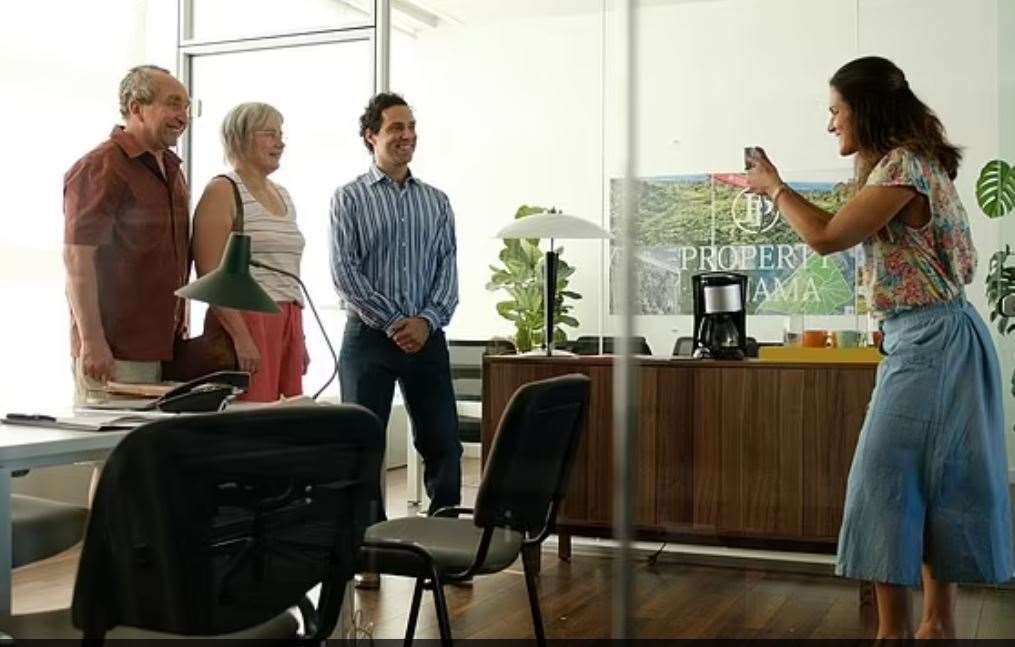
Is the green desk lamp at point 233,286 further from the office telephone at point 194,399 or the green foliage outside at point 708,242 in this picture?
the green foliage outside at point 708,242

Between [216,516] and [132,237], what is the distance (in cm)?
159

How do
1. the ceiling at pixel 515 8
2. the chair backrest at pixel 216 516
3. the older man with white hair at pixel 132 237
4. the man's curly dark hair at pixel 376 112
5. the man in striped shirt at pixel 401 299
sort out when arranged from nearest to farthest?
the chair backrest at pixel 216 516 → the older man with white hair at pixel 132 237 → the ceiling at pixel 515 8 → the man in striped shirt at pixel 401 299 → the man's curly dark hair at pixel 376 112

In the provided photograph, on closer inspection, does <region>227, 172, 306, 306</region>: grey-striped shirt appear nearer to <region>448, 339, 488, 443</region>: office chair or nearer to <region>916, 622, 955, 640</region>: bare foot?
<region>448, 339, 488, 443</region>: office chair

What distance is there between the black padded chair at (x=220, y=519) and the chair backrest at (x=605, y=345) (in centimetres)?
107

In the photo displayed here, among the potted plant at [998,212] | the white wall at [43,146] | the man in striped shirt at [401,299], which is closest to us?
the potted plant at [998,212]

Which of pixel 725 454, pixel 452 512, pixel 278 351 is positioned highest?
pixel 278 351

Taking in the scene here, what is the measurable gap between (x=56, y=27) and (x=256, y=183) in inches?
61.7

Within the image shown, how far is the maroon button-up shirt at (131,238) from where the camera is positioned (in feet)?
10.5

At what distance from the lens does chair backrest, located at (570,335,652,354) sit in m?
2.93

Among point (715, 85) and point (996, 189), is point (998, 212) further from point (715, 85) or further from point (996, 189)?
point (715, 85)

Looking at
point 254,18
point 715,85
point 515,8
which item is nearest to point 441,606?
point 715,85

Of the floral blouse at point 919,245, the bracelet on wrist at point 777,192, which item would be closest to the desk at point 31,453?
the bracelet on wrist at point 777,192

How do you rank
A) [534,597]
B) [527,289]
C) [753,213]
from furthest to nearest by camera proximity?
[527,289] → [534,597] → [753,213]

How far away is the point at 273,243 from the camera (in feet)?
11.1
